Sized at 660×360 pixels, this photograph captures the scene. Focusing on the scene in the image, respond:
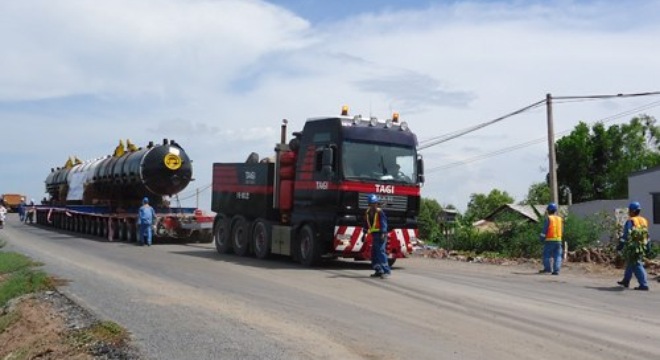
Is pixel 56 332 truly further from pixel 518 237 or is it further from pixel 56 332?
pixel 518 237

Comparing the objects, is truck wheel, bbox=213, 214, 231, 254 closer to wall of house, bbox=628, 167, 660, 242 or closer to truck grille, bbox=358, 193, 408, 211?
truck grille, bbox=358, 193, 408, 211

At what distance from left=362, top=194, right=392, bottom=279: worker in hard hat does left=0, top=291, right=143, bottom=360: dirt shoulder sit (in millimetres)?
6073

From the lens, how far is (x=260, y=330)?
29.1 feet

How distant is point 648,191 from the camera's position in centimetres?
3362

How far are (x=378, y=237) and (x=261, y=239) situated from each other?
5.32m

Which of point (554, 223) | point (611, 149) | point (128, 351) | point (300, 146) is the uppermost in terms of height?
point (611, 149)

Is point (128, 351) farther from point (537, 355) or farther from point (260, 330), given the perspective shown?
point (537, 355)

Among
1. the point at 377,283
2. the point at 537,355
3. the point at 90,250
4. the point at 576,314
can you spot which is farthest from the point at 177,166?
the point at 537,355

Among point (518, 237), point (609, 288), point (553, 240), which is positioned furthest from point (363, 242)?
point (518, 237)

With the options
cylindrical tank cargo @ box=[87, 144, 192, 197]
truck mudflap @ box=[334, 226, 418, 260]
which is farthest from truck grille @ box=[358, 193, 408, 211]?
cylindrical tank cargo @ box=[87, 144, 192, 197]

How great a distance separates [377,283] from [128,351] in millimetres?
6910

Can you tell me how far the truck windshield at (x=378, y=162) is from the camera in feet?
54.5

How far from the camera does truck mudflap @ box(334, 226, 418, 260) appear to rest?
16656 mm

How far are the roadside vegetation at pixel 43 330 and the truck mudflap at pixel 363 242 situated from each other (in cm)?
601
